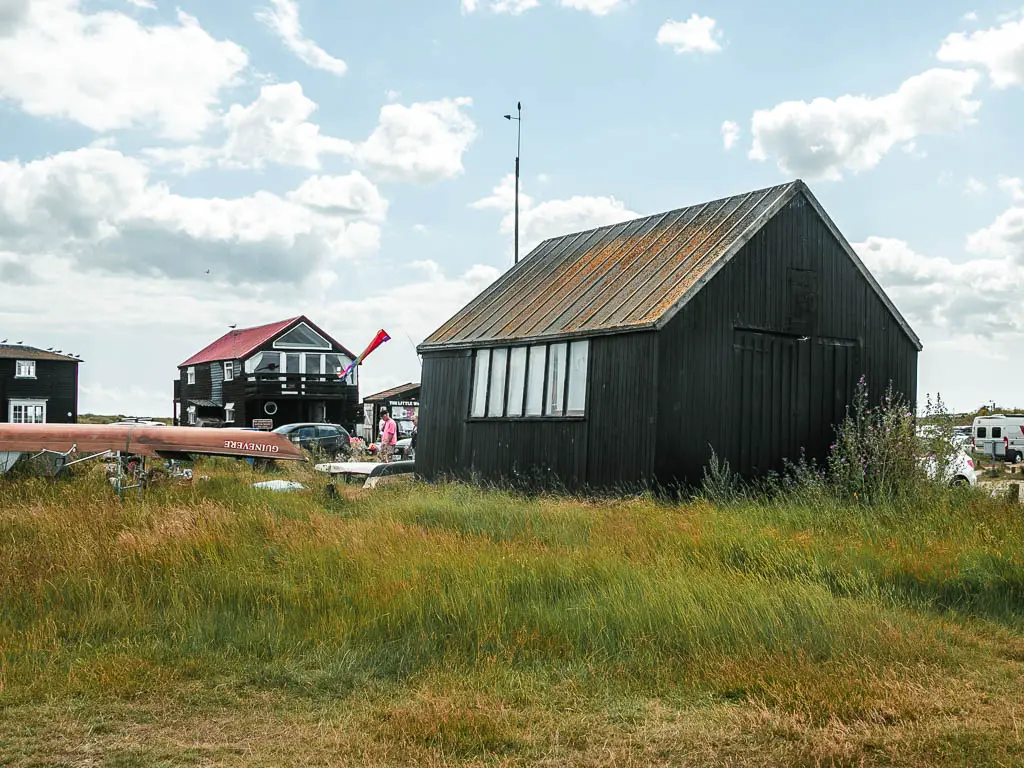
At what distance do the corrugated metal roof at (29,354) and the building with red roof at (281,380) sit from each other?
7.68 m

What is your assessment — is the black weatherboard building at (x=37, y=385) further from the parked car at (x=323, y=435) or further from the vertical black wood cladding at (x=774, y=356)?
the vertical black wood cladding at (x=774, y=356)

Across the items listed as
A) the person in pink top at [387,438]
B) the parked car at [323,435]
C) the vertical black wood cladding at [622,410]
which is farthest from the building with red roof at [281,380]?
the vertical black wood cladding at [622,410]

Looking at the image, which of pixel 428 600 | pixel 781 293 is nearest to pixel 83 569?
pixel 428 600

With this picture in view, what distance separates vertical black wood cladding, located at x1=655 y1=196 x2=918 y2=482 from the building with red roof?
126 feet

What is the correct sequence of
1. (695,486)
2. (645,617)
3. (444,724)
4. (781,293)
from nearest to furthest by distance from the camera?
1. (444,724)
2. (645,617)
3. (695,486)
4. (781,293)

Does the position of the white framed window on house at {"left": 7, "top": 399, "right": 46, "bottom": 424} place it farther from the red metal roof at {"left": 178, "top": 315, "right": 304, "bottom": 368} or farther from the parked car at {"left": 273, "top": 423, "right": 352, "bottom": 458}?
the parked car at {"left": 273, "top": 423, "right": 352, "bottom": 458}

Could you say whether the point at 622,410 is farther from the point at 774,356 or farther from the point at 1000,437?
the point at 1000,437

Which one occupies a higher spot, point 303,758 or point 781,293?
point 781,293

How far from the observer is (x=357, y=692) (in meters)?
6.04

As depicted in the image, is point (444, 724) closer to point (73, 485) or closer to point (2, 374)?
point (73, 485)

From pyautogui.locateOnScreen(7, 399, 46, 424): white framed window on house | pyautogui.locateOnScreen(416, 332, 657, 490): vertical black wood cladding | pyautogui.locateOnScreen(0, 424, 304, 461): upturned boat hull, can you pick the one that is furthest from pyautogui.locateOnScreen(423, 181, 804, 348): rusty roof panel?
pyautogui.locateOnScreen(7, 399, 46, 424): white framed window on house

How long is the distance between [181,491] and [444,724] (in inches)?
387

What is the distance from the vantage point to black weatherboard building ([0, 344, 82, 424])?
5472cm

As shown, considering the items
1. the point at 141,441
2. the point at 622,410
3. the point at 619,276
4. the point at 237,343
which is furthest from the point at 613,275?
the point at 237,343
